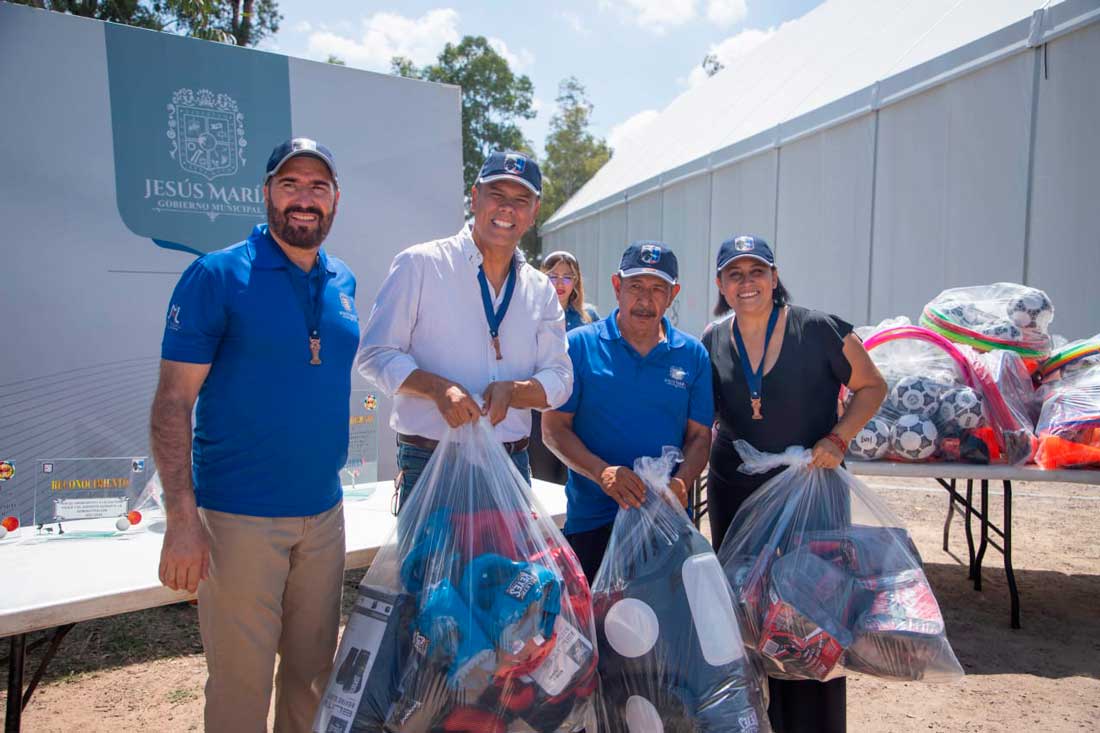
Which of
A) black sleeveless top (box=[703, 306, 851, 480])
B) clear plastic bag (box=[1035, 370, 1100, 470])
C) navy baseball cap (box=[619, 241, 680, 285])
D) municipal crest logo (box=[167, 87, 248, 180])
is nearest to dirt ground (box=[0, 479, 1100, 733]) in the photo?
clear plastic bag (box=[1035, 370, 1100, 470])

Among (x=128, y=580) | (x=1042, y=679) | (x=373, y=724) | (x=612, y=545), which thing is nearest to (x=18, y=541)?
(x=128, y=580)

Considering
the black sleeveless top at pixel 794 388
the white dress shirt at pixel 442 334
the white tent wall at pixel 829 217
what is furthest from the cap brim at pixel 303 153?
the white tent wall at pixel 829 217

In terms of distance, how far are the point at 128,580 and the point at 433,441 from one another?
92 cm

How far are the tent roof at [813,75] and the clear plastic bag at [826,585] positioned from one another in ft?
20.5

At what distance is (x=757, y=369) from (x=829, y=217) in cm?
743

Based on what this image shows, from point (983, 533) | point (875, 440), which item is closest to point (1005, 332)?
point (875, 440)

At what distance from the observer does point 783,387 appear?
7.80ft

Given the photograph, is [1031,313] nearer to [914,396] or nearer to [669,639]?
[914,396]

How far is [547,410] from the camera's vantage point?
2312mm

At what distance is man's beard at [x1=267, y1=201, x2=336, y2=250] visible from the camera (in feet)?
6.24

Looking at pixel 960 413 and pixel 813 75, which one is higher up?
pixel 813 75

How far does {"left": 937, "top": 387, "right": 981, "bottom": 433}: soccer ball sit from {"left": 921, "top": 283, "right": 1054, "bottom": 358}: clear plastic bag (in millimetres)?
475

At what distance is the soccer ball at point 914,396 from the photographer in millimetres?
3850

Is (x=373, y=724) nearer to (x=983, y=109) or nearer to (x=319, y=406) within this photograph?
(x=319, y=406)
